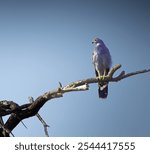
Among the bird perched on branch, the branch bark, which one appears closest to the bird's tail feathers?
the bird perched on branch

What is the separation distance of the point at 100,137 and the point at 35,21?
2.52 feet

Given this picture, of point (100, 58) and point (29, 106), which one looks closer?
point (29, 106)

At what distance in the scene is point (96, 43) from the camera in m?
2.43

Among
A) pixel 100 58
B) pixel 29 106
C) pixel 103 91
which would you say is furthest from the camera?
pixel 100 58

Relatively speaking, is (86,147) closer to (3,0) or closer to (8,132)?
(8,132)

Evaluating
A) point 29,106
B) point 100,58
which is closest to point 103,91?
point 100,58

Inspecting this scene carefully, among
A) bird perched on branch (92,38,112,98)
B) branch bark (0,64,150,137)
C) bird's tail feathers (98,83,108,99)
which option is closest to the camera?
branch bark (0,64,150,137)

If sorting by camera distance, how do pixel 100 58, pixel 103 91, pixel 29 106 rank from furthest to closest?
pixel 100 58 < pixel 103 91 < pixel 29 106

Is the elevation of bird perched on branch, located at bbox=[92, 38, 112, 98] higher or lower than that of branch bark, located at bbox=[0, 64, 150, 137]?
higher

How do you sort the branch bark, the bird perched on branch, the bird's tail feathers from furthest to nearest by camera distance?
the bird perched on branch, the bird's tail feathers, the branch bark

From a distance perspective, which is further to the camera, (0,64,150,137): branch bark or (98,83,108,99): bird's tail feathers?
(98,83,108,99): bird's tail feathers

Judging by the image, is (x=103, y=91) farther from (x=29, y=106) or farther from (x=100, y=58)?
(x=29, y=106)

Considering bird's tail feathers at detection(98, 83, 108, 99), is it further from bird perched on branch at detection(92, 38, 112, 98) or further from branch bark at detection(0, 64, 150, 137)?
branch bark at detection(0, 64, 150, 137)

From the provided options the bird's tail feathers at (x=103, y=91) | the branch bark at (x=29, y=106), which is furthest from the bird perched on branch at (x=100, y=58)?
the branch bark at (x=29, y=106)
